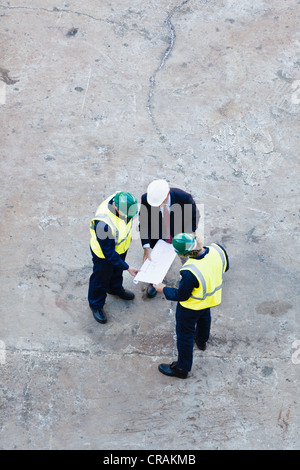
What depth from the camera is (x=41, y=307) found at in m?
5.01

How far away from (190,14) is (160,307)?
4570 millimetres

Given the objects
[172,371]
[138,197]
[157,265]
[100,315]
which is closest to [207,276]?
[157,265]

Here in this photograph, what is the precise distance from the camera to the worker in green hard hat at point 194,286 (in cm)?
398

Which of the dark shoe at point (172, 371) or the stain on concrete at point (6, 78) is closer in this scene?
the dark shoe at point (172, 371)

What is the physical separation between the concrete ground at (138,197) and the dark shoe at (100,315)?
58 mm

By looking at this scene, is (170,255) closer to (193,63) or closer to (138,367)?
(138,367)

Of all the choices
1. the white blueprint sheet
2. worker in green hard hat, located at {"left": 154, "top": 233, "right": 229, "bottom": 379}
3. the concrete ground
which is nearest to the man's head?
worker in green hard hat, located at {"left": 154, "top": 233, "right": 229, "bottom": 379}

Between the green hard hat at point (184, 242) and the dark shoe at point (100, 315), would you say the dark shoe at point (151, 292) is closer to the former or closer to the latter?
the dark shoe at point (100, 315)

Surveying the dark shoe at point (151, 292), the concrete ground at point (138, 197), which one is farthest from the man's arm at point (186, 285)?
the dark shoe at point (151, 292)

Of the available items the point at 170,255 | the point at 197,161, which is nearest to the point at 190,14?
the point at 197,161

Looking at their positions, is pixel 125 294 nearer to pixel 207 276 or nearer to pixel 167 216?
pixel 167 216

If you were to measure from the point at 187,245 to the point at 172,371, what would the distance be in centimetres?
129

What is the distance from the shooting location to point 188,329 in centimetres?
433

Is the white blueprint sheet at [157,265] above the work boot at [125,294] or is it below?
above
